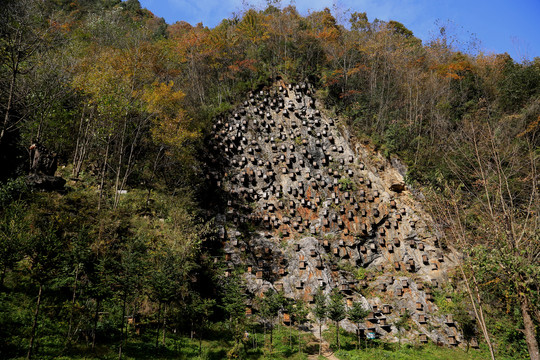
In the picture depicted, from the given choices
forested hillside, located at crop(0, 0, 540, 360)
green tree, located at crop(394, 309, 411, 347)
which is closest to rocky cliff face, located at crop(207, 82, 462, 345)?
green tree, located at crop(394, 309, 411, 347)

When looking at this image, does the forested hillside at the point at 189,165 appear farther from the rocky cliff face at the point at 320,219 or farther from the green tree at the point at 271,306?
the rocky cliff face at the point at 320,219

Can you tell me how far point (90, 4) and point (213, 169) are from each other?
153ft

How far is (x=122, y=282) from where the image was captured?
9.68 m

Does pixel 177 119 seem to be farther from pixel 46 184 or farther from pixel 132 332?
pixel 132 332

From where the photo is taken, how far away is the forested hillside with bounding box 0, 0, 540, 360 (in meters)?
10.1

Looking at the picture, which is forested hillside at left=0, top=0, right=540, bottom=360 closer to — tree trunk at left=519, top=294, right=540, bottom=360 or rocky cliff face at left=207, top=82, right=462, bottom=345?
tree trunk at left=519, top=294, right=540, bottom=360

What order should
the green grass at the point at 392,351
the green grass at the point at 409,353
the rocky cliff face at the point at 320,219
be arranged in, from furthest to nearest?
the rocky cliff face at the point at 320,219 → the green grass at the point at 392,351 → the green grass at the point at 409,353

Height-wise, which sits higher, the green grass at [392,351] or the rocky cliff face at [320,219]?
the rocky cliff face at [320,219]

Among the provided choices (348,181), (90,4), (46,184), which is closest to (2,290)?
(46,184)

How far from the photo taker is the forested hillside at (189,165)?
10.1 m

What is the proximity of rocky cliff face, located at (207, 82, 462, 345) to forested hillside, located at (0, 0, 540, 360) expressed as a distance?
4.84ft

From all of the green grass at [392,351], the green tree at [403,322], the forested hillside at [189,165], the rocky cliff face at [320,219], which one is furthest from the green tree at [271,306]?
the green tree at [403,322]

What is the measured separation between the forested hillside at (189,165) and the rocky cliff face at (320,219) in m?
1.47

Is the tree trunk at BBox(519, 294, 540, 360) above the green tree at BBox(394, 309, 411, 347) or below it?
above
